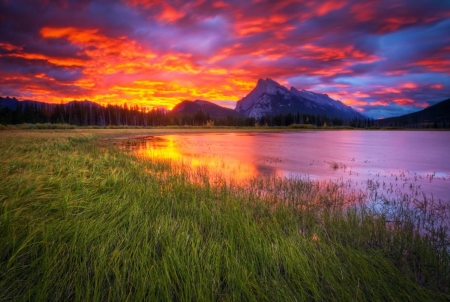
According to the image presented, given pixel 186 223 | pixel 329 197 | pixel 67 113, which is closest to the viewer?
pixel 186 223

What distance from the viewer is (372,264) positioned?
3.77 m

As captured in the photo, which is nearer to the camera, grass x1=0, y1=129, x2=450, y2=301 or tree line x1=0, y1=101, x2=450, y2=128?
grass x1=0, y1=129, x2=450, y2=301

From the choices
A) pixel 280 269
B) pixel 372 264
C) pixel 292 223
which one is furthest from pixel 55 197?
pixel 372 264

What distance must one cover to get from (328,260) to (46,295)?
4293 mm

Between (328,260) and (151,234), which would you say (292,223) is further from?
(151,234)

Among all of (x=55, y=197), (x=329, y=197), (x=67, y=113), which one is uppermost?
(x=67, y=113)

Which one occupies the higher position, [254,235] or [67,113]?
[67,113]

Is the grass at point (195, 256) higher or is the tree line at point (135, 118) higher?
the tree line at point (135, 118)

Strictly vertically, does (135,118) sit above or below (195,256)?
above

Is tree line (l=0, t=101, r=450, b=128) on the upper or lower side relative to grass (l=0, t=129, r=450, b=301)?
upper

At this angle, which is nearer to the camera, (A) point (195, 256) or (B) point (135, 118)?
(A) point (195, 256)

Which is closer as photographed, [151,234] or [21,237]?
[21,237]

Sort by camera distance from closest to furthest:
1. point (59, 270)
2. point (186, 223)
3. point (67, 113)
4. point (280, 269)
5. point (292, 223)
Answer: point (59, 270), point (280, 269), point (186, 223), point (292, 223), point (67, 113)

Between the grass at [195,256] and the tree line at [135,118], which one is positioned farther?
the tree line at [135,118]
